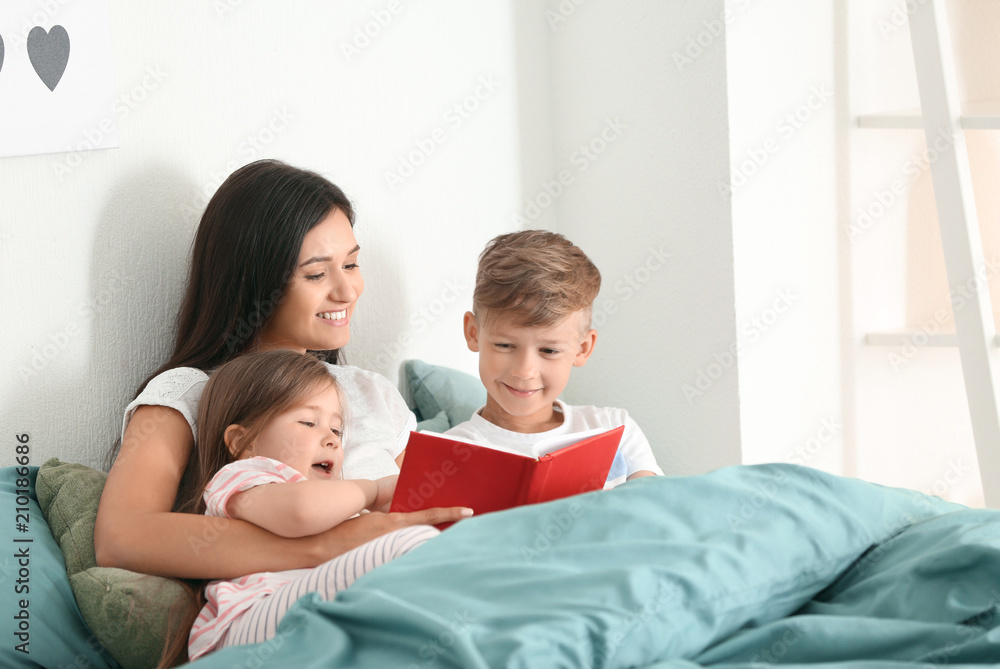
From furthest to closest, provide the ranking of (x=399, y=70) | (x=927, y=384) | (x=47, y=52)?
1. (x=927, y=384)
2. (x=399, y=70)
3. (x=47, y=52)

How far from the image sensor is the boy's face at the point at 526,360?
1.56 meters

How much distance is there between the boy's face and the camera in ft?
5.11

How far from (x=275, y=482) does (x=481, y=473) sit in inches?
10.7

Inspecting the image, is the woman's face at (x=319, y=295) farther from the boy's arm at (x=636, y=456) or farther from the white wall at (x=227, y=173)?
the boy's arm at (x=636, y=456)

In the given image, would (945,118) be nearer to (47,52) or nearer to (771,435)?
(771,435)

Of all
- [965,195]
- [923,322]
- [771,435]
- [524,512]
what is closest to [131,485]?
[524,512]

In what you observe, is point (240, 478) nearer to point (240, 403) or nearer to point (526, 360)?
point (240, 403)

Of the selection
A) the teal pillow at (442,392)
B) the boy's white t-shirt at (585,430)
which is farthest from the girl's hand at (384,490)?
the teal pillow at (442,392)

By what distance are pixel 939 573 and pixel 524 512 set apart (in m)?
0.43

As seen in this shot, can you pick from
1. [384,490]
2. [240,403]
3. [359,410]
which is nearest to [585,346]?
[359,410]

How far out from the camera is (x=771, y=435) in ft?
6.32

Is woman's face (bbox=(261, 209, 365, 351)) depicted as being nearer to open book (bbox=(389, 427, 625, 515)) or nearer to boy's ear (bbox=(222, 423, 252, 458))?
boy's ear (bbox=(222, 423, 252, 458))

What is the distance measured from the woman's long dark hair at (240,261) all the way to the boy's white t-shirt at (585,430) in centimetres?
41

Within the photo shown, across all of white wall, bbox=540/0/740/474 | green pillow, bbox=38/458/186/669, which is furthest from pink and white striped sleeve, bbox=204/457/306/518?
white wall, bbox=540/0/740/474
